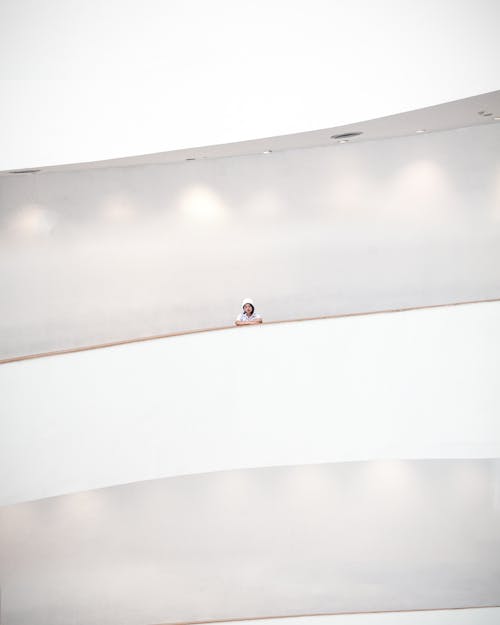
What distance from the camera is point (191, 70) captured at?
12.3 metres

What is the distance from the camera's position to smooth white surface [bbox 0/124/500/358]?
46.0ft

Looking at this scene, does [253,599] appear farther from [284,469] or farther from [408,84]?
[408,84]

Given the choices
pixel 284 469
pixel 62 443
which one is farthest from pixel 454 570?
pixel 62 443

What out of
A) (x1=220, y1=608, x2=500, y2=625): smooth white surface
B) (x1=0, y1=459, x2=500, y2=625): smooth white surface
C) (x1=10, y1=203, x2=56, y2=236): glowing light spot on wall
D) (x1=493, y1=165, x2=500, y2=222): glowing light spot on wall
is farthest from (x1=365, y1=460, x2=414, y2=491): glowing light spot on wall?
(x1=10, y1=203, x2=56, y2=236): glowing light spot on wall

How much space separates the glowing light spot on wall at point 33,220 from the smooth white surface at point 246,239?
2 centimetres

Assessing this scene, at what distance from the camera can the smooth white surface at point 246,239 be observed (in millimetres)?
14008

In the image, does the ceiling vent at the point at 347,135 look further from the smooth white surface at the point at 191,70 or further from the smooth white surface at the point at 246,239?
the smooth white surface at the point at 246,239

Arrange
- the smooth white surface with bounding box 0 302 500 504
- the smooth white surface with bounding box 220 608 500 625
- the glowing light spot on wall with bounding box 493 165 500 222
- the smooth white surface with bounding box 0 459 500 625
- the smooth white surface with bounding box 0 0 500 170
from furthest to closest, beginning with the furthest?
1. the smooth white surface with bounding box 0 459 500 625
2. the glowing light spot on wall with bounding box 493 165 500 222
3. the smooth white surface with bounding box 220 608 500 625
4. the smooth white surface with bounding box 0 0 500 170
5. the smooth white surface with bounding box 0 302 500 504

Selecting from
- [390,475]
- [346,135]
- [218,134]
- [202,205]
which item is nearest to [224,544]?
[390,475]

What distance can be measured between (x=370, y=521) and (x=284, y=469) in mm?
1700

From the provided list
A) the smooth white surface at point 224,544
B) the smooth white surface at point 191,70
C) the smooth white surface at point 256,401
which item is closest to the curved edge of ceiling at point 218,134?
the smooth white surface at point 191,70

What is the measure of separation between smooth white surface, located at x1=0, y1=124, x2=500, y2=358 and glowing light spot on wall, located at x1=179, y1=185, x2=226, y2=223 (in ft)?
0.06

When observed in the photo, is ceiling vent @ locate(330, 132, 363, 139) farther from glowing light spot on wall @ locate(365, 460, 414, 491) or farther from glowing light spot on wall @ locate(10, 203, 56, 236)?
glowing light spot on wall @ locate(365, 460, 414, 491)

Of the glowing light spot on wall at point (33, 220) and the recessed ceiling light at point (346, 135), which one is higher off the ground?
the recessed ceiling light at point (346, 135)
